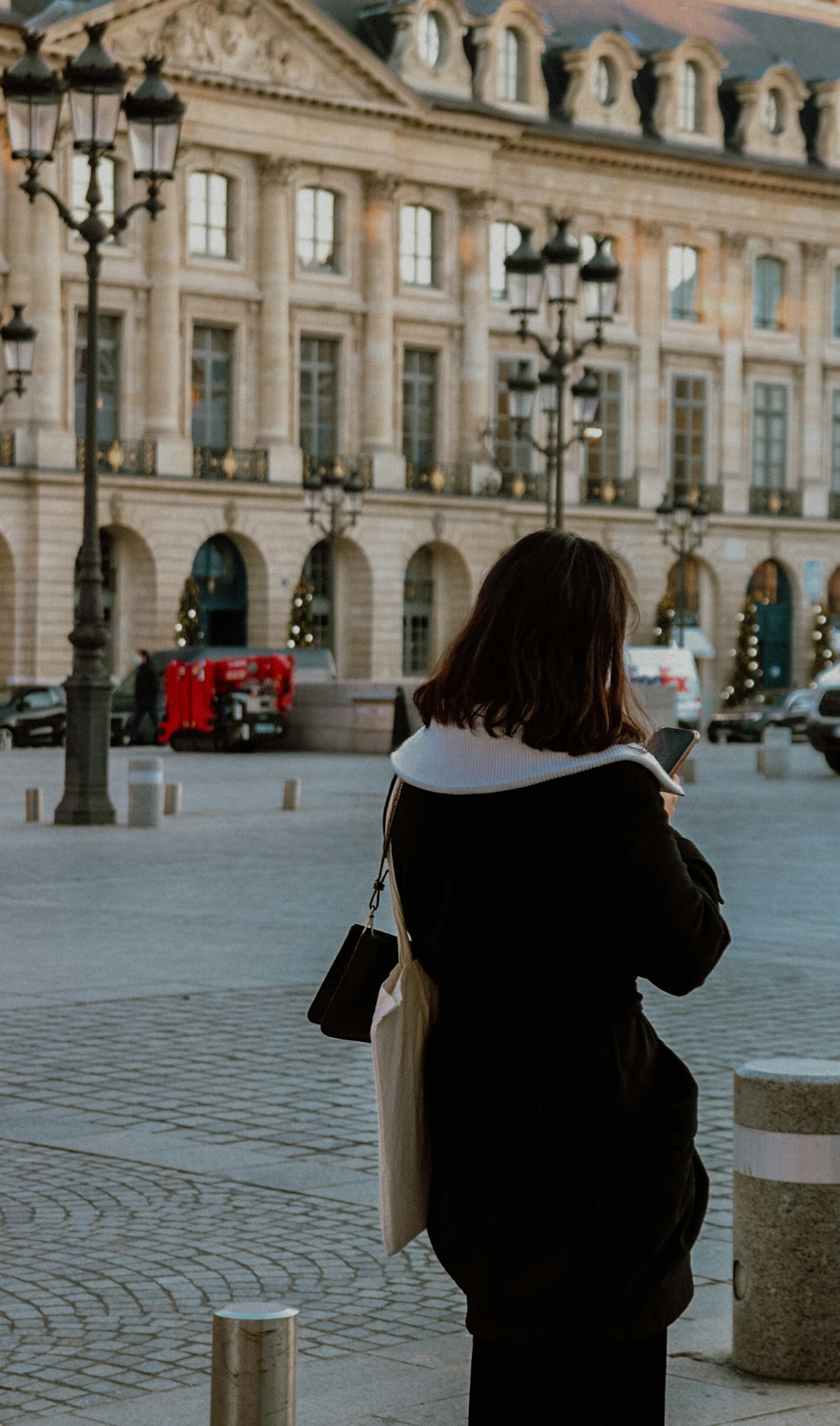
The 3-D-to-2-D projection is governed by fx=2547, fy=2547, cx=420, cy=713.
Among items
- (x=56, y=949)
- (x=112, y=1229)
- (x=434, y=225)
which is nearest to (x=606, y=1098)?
(x=112, y=1229)

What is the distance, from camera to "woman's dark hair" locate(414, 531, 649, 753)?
3.48 metres

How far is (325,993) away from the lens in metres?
3.73

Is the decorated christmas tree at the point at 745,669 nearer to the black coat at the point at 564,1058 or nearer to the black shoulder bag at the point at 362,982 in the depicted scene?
the black shoulder bag at the point at 362,982

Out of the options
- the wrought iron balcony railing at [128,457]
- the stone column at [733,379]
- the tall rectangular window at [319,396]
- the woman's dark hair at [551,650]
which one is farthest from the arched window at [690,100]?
the woman's dark hair at [551,650]

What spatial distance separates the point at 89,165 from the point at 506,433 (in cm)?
4360

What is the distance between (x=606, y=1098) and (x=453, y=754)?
1.70ft

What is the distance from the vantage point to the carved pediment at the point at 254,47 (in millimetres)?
55344

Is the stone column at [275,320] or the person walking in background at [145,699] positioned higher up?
the stone column at [275,320]

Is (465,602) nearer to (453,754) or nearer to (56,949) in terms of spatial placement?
(56,949)

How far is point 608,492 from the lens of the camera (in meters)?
65.7

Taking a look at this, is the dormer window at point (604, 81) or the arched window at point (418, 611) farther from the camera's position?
the dormer window at point (604, 81)

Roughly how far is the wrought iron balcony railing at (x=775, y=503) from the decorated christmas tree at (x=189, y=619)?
60.2ft

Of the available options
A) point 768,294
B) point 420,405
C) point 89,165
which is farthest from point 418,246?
point 89,165

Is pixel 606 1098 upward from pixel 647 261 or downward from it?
downward
